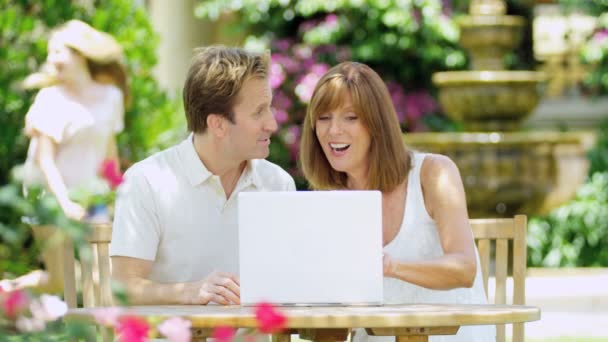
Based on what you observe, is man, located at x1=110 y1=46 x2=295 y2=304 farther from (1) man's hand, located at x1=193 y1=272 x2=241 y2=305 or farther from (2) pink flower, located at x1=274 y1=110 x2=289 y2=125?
(2) pink flower, located at x1=274 y1=110 x2=289 y2=125

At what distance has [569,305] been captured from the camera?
23.6 ft

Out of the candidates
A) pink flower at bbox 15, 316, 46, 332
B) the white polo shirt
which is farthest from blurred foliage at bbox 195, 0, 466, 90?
pink flower at bbox 15, 316, 46, 332

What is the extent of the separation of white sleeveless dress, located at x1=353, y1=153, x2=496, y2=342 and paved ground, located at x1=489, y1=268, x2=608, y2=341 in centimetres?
279

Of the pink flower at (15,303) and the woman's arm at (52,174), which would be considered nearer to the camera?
the pink flower at (15,303)

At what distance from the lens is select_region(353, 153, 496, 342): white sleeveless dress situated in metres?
3.55

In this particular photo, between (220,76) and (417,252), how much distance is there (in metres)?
0.71

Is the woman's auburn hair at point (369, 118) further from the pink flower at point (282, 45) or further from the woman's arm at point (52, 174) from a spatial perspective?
the pink flower at point (282, 45)

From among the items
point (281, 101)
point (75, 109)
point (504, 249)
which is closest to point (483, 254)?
point (504, 249)

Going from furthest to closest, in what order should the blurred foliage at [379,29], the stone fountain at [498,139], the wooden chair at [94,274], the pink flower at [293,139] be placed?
the pink flower at [293,139], the blurred foliage at [379,29], the stone fountain at [498,139], the wooden chair at [94,274]

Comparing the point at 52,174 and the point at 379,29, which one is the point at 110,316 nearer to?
the point at 52,174

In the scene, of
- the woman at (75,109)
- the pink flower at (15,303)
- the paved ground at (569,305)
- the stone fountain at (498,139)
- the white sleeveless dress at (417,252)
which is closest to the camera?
the pink flower at (15,303)

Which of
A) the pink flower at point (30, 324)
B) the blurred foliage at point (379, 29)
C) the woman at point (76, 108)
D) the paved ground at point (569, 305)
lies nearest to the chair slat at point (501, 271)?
the pink flower at point (30, 324)

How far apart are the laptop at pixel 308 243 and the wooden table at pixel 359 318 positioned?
0.05 metres

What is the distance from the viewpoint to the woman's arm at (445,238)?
3.24 metres
